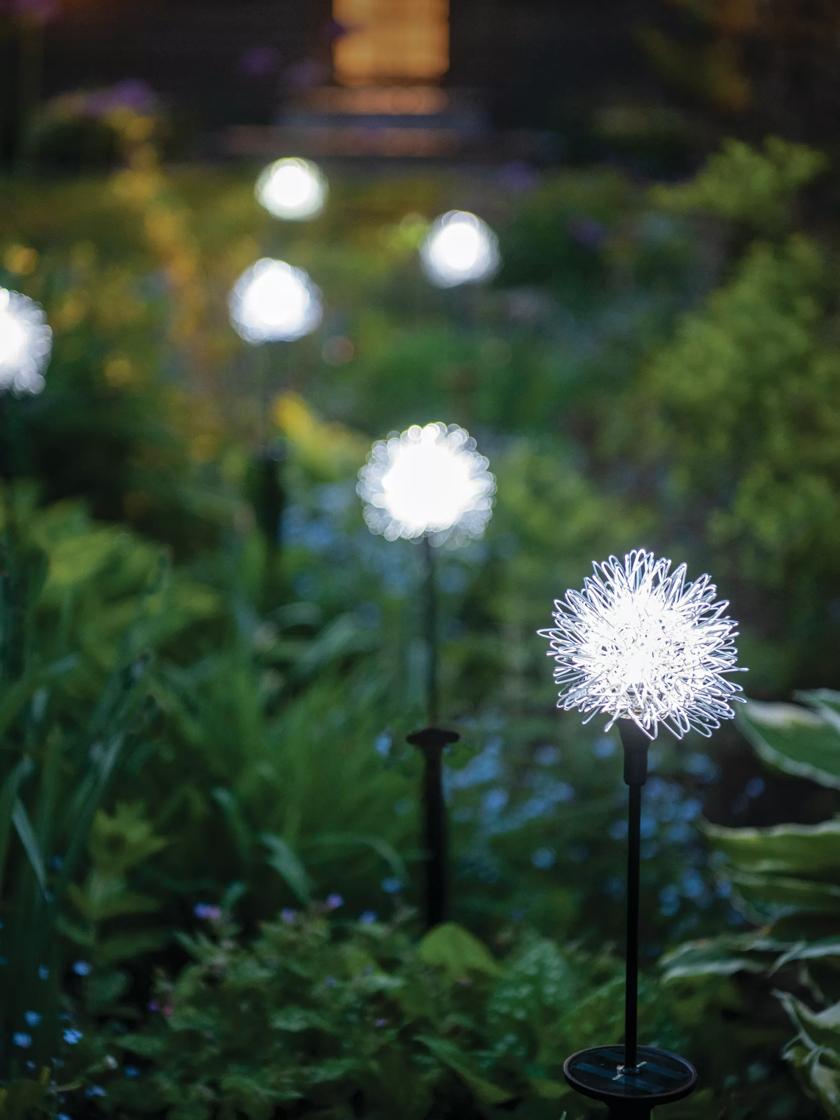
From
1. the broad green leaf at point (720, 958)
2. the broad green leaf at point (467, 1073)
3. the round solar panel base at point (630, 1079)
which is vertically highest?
the broad green leaf at point (720, 958)

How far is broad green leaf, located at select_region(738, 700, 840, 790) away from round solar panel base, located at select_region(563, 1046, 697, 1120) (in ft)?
2.95

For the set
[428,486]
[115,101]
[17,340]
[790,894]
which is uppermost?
[115,101]

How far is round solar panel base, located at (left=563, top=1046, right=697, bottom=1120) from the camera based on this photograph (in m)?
1.54

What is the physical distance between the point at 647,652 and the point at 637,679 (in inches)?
1.3

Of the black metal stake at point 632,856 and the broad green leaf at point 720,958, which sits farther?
the broad green leaf at point 720,958

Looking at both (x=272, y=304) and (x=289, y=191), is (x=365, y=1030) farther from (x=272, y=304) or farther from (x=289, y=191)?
(x=289, y=191)

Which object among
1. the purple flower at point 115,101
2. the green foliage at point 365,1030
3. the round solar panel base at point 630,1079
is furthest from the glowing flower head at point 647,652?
the purple flower at point 115,101

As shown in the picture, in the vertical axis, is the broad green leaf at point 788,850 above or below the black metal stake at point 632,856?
above

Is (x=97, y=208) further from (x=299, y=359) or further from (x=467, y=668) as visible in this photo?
(x=467, y=668)

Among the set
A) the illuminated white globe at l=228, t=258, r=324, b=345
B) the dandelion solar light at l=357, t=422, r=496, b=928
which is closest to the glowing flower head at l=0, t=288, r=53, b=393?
the dandelion solar light at l=357, t=422, r=496, b=928

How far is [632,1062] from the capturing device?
162 centimetres

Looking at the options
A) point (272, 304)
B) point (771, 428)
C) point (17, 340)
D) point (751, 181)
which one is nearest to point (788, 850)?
point (17, 340)

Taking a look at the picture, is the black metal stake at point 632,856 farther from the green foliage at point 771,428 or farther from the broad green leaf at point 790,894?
the green foliage at point 771,428

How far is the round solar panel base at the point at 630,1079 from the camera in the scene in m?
1.54
